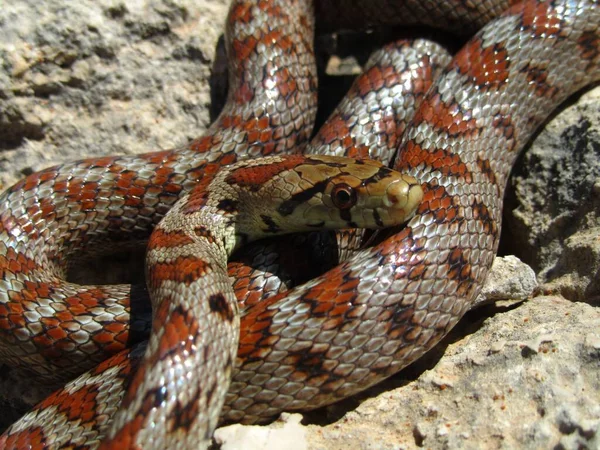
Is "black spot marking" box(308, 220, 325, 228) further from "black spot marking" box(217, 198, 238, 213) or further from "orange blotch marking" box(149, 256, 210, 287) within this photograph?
"orange blotch marking" box(149, 256, 210, 287)

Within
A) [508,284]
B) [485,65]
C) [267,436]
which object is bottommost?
[267,436]

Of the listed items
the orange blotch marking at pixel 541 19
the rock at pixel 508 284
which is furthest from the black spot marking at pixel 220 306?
the orange blotch marking at pixel 541 19

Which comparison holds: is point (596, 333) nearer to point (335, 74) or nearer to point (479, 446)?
point (479, 446)

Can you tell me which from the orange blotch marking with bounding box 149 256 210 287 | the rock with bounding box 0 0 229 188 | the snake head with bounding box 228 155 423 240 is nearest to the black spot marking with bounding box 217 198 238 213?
the snake head with bounding box 228 155 423 240

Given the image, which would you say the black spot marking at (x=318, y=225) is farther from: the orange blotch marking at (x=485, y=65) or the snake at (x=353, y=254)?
the orange blotch marking at (x=485, y=65)

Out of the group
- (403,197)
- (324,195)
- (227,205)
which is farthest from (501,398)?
(227,205)

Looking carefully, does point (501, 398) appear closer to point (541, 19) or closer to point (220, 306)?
point (220, 306)
